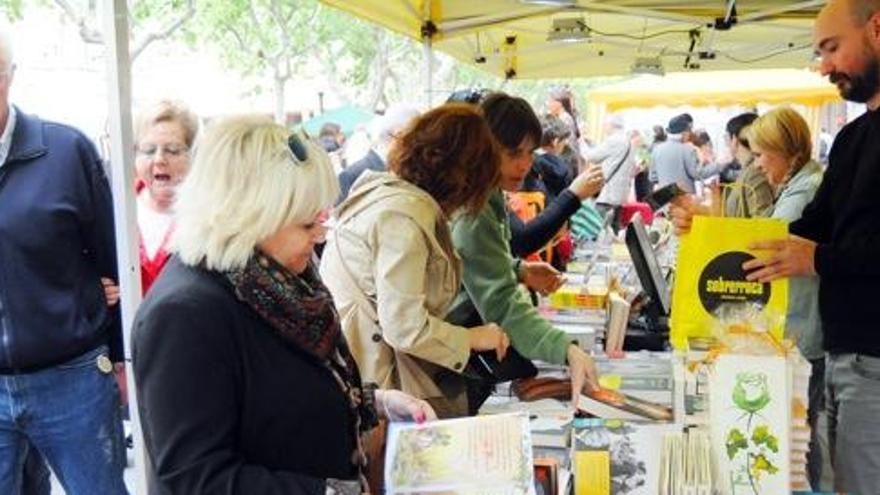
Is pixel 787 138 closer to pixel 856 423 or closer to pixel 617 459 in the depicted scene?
pixel 856 423

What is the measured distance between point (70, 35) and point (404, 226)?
38.6 ft

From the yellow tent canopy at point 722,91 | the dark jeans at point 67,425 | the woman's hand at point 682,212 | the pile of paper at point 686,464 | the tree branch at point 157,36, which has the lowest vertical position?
the dark jeans at point 67,425

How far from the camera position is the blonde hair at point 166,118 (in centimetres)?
207

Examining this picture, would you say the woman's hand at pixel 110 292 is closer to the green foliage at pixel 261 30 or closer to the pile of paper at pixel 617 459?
the pile of paper at pixel 617 459

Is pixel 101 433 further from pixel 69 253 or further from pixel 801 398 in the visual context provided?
pixel 801 398

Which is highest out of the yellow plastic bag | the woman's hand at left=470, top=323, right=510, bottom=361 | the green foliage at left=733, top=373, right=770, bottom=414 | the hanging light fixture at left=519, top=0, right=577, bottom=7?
the hanging light fixture at left=519, top=0, right=577, bottom=7

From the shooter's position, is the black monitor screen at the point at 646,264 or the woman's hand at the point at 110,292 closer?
the woman's hand at the point at 110,292

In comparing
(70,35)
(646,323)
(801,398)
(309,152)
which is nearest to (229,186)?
(309,152)

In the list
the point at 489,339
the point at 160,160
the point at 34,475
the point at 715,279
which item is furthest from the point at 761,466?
the point at 34,475

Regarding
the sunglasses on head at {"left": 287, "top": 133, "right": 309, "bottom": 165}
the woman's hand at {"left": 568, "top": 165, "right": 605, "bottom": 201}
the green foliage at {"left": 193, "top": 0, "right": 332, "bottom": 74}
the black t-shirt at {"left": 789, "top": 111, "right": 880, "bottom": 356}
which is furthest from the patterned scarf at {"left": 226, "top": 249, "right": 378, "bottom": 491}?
the green foliage at {"left": 193, "top": 0, "right": 332, "bottom": 74}

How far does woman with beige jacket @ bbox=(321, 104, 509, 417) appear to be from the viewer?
1.75 m

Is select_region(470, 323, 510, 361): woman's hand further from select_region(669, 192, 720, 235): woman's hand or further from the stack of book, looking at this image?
select_region(669, 192, 720, 235): woman's hand

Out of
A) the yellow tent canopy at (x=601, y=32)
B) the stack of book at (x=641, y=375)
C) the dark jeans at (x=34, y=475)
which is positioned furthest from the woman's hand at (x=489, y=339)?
the yellow tent canopy at (x=601, y=32)

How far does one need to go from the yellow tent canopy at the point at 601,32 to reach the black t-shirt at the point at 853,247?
74.7 inches
